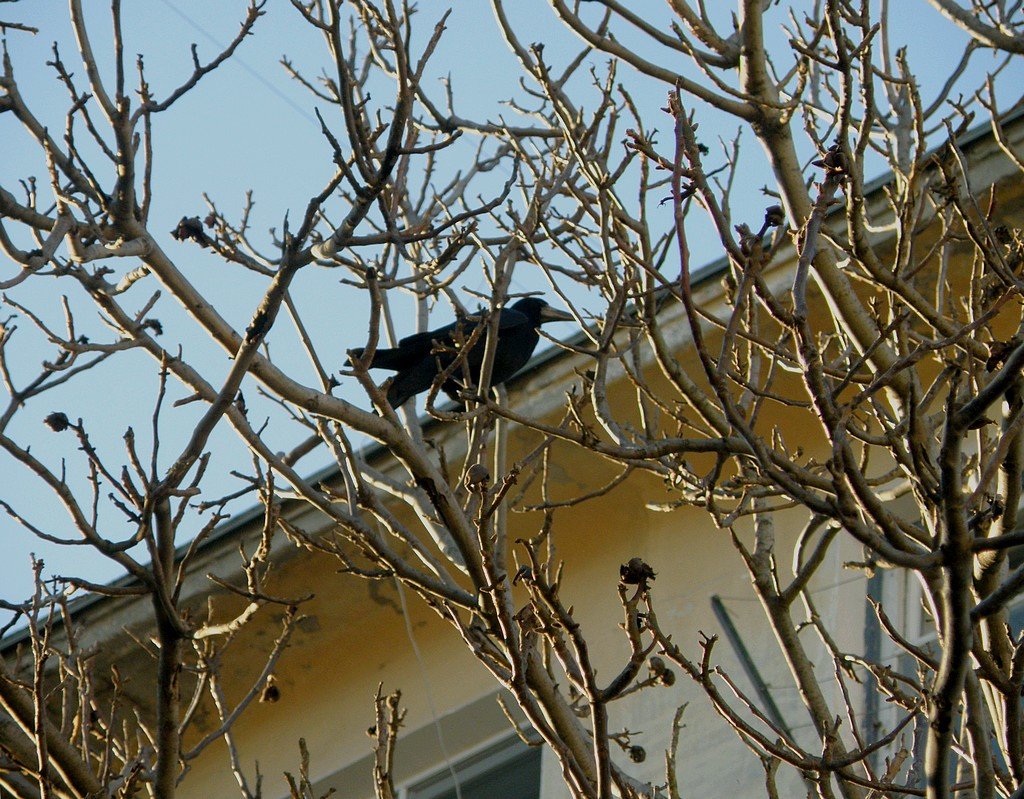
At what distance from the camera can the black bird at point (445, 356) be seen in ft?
15.4

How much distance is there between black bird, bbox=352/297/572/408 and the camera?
4.71m

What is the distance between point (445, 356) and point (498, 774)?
188 centimetres

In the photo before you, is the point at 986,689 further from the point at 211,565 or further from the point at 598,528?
the point at 211,565

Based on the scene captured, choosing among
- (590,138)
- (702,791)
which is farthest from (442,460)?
(702,791)

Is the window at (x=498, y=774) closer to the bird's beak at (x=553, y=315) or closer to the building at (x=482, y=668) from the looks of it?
the building at (x=482, y=668)

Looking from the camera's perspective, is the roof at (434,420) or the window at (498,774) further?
the window at (498,774)

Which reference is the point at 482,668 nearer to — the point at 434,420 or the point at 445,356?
the point at 434,420

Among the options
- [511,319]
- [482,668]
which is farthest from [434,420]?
[482,668]

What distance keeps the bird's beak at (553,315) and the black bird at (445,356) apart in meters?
0.37

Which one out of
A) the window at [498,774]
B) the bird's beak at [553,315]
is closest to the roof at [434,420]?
the bird's beak at [553,315]

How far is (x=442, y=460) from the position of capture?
125 inches

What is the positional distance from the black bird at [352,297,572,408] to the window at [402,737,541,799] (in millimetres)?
1538

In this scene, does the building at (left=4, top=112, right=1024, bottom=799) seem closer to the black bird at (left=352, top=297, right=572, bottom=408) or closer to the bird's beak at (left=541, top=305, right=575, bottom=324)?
the black bird at (left=352, top=297, right=572, bottom=408)

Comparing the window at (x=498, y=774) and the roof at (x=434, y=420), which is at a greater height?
the roof at (x=434, y=420)
